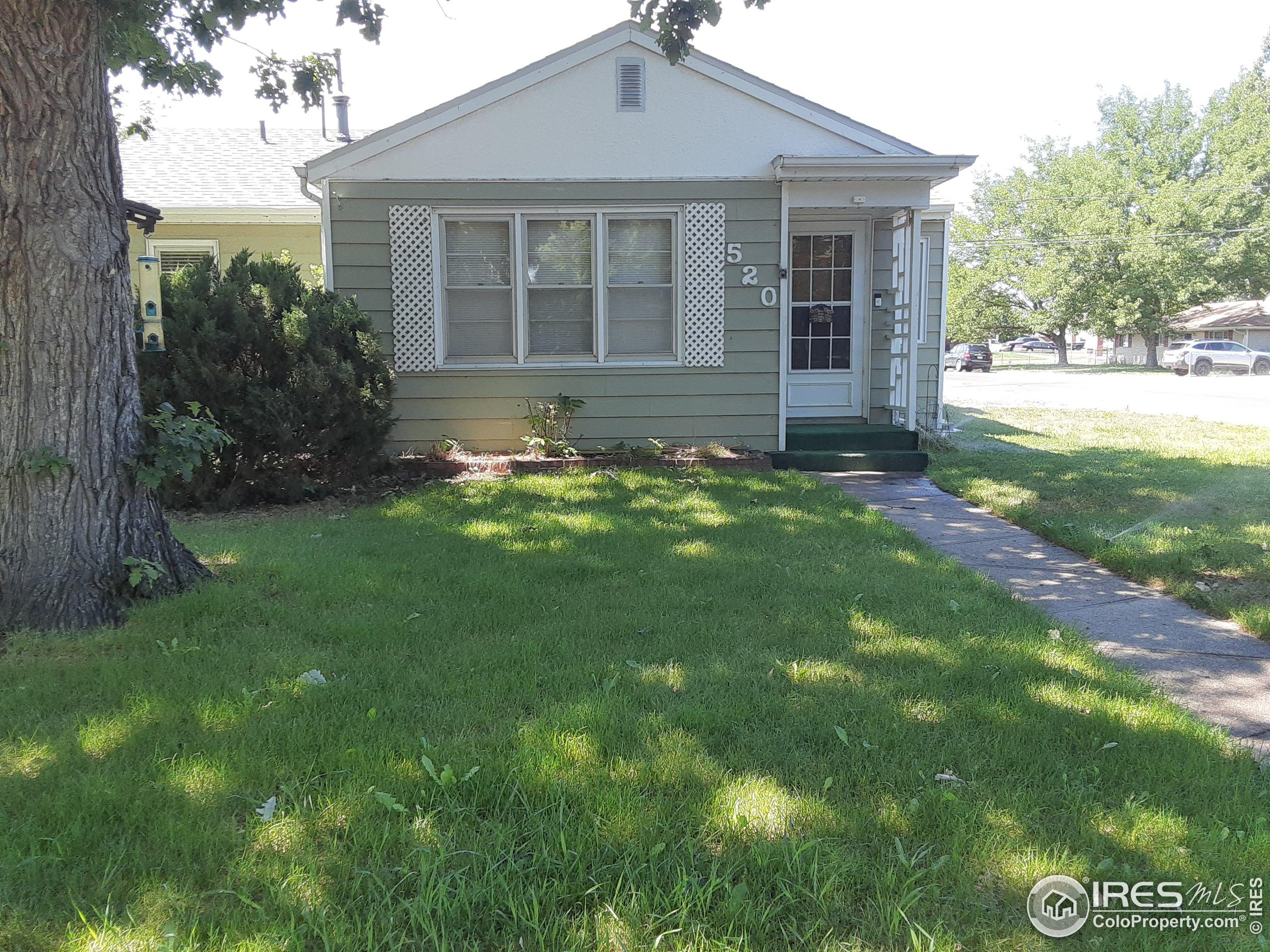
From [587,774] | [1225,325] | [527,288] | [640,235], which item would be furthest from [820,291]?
[1225,325]

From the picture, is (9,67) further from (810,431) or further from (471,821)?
(810,431)

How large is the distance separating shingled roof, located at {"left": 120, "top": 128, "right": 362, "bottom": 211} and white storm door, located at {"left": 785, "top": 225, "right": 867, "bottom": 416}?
5.98 meters

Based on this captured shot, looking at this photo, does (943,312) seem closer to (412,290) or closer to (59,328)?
(412,290)

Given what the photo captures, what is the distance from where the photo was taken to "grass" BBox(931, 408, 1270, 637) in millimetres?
5117

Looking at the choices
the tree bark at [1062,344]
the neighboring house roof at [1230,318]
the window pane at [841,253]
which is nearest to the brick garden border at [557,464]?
the window pane at [841,253]

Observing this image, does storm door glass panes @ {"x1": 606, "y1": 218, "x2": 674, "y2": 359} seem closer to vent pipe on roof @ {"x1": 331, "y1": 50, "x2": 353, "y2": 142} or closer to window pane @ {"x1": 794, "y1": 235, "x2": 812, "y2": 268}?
window pane @ {"x1": 794, "y1": 235, "x2": 812, "y2": 268}

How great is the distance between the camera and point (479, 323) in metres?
8.78

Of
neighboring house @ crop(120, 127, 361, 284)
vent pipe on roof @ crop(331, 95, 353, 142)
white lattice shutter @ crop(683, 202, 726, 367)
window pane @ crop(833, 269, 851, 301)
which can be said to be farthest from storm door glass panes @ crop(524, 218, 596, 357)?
vent pipe on roof @ crop(331, 95, 353, 142)

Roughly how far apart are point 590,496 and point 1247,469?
6609mm

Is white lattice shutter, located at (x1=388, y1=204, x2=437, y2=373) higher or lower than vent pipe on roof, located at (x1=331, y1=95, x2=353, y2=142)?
lower

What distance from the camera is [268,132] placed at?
14.0 metres

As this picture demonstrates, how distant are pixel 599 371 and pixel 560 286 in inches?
37.1

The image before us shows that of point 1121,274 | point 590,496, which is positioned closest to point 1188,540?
point 590,496

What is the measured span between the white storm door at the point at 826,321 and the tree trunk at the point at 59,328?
692cm
